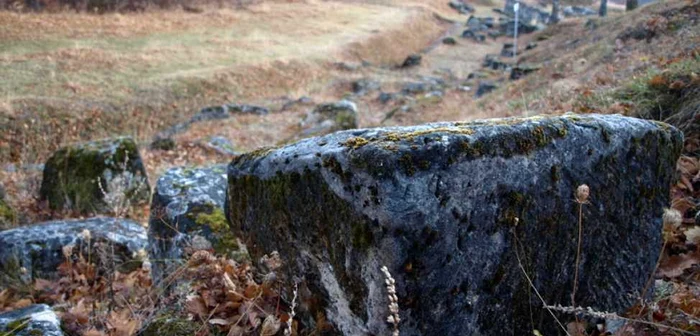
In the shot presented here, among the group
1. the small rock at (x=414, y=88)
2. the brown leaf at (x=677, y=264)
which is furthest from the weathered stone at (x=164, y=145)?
the brown leaf at (x=677, y=264)

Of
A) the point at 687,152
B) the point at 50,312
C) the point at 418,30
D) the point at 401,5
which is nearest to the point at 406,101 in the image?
the point at 687,152

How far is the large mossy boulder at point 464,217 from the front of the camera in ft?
6.26

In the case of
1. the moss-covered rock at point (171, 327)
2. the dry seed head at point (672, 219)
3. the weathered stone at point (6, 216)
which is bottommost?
the weathered stone at point (6, 216)

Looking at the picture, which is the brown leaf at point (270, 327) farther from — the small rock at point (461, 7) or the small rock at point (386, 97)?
the small rock at point (461, 7)

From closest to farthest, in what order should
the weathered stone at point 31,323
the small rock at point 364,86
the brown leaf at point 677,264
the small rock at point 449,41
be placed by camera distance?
the brown leaf at point 677,264 < the weathered stone at point 31,323 < the small rock at point 364,86 < the small rock at point 449,41

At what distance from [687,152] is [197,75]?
1898cm

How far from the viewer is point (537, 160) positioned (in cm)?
215

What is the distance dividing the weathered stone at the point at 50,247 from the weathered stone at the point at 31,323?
2142 millimetres

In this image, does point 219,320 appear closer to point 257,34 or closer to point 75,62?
point 75,62

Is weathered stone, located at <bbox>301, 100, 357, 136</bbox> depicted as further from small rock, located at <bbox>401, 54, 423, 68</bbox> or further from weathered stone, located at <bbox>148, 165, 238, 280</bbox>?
small rock, located at <bbox>401, 54, 423, 68</bbox>

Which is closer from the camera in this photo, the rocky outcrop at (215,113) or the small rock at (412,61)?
the rocky outcrop at (215,113)

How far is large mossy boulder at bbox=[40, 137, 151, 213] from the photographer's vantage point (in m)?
8.37

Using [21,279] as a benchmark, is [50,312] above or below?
above

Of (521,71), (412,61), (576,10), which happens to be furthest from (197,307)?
(576,10)
